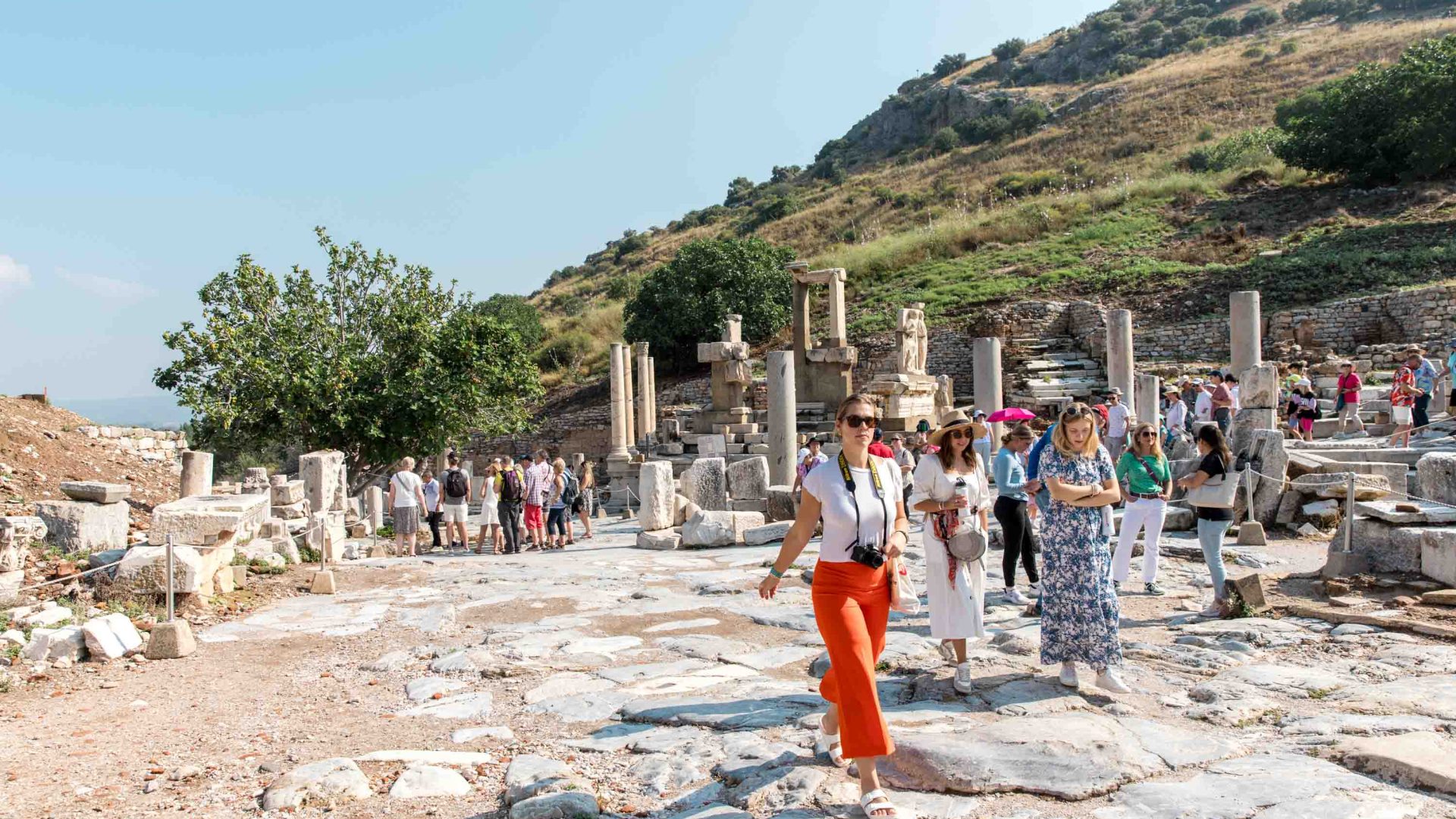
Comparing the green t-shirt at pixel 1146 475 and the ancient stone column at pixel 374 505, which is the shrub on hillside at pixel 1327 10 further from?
the green t-shirt at pixel 1146 475

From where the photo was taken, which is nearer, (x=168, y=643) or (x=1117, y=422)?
(x=168, y=643)

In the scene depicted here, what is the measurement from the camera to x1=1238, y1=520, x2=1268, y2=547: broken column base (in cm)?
1041

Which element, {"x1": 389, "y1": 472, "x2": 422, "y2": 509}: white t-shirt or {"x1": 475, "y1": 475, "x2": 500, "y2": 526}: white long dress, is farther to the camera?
{"x1": 475, "y1": 475, "x2": 500, "y2": 526}: white long dress

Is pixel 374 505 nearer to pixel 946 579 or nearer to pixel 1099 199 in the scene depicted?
pixel 946 579

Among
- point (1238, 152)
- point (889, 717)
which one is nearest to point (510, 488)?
point (889, 717)

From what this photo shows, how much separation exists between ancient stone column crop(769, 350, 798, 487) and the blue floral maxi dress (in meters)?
12.4

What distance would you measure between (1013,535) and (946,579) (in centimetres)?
311

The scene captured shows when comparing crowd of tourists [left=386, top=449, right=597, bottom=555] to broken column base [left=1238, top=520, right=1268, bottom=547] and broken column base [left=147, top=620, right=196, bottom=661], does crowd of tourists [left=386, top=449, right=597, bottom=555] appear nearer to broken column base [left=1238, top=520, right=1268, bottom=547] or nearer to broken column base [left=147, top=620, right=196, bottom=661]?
broken column base [left=147, top=620, right=196, bottom=661]

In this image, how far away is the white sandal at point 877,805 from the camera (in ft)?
12.5

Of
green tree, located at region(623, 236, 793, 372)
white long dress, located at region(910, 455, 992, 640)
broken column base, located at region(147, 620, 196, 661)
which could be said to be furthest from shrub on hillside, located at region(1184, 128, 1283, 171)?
broken column base, located at region(147, 620, 196, 661)

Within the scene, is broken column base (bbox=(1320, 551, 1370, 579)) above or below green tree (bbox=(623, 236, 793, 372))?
below

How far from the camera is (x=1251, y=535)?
34.2 feet

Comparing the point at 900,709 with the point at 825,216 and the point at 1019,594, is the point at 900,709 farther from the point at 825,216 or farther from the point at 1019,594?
the point at 825,216

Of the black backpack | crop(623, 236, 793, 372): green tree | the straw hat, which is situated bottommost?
the black backpack
